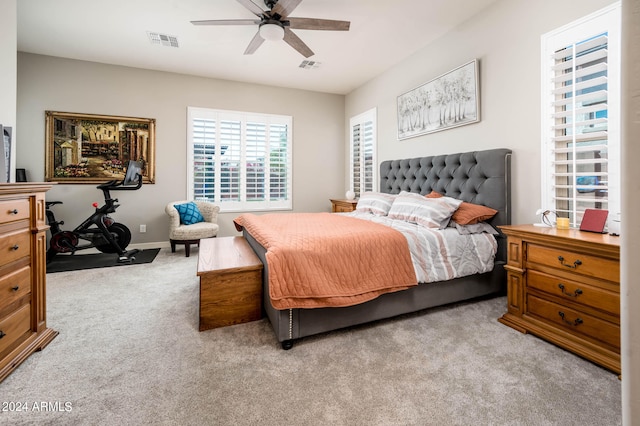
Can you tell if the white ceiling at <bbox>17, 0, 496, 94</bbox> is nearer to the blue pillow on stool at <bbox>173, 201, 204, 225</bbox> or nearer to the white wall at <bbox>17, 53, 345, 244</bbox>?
the white wall at <bbox>17, 53, 345, 244</bbox>

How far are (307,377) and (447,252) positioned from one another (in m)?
1.49

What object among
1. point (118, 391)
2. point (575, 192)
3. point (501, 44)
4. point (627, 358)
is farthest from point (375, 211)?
point (627, 358)

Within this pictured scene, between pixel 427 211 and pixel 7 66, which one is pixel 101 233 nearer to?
pixel 7 66

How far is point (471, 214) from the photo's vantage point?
110 inches

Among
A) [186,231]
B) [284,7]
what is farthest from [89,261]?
[284,7]

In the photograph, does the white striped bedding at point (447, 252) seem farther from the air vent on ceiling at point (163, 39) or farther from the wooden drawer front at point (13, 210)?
the air vent on ceiling at point (163, 39)

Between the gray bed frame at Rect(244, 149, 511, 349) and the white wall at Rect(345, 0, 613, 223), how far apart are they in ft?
0.53

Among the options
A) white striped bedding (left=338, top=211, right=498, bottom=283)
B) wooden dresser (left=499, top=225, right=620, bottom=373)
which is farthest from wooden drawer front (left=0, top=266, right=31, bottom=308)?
wooden dresser (left=499, top=225, right=620, bottom=373)

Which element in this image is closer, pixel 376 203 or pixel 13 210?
pixel 13 210

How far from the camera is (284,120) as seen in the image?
566 cm

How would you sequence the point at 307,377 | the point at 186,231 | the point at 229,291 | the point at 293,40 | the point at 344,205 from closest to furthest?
the point at 307,377, the point at 229,291, the point at 293,40, the point at 186,231, the point at 344,205

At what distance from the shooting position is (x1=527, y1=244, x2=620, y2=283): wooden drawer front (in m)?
1.74

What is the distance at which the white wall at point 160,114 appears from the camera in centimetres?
431

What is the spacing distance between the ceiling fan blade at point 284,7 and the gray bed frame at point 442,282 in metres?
2.05
